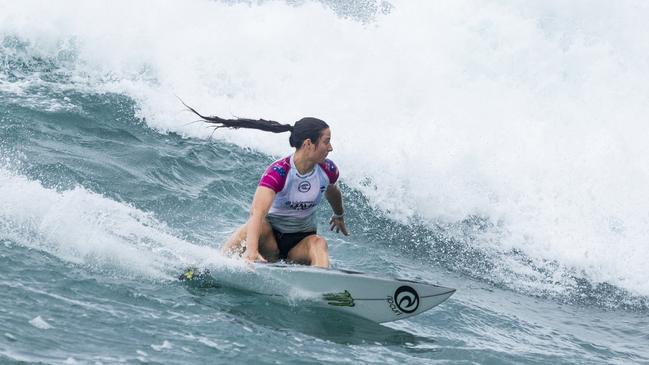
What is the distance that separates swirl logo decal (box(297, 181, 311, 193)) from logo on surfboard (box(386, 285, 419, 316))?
1.14 meters

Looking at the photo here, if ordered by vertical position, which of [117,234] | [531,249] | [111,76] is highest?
[111,76]

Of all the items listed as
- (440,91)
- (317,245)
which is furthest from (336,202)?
(440,91)

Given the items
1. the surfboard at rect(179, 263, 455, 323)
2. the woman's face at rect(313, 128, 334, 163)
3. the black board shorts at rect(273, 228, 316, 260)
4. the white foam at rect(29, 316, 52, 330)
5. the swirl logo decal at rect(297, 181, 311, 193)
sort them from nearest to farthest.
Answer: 1. the white foam at rect(29, 316, 52, 330)
2. the surfboard at rect(179, 263, 455, 323)
3. the woman's face at rect(313, 128, 334, 163)
4. the swirl logo decal at rect(297, 181, 311, 193)
5. the black board shorts at rect(273, 228, 316, 260)

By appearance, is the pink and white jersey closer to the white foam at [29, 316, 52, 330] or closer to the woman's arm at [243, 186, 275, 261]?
the woman's arm at [243, 186, 275, 261]

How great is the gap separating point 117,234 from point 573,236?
20.4 feet

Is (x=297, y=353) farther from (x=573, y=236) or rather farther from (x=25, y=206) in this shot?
(x=573, y=236)

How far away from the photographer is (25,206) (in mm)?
7973

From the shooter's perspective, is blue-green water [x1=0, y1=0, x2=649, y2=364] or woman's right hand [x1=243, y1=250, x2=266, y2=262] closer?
blue-green water [x1=0, y1=0, x2=649, y2=364]

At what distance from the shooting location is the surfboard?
7047 mm

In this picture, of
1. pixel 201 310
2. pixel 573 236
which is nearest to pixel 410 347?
pixel 201 310

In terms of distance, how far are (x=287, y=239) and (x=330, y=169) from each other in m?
0.72

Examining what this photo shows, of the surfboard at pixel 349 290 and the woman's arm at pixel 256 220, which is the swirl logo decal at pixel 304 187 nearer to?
the woman's arm at pixel 256 220

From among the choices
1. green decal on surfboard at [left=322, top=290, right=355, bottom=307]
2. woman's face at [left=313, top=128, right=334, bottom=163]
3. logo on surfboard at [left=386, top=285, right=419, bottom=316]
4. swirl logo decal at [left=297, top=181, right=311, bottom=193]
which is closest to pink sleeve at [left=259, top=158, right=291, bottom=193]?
swirl logo decal at [left=297, top=181, right=311, bottom=193]

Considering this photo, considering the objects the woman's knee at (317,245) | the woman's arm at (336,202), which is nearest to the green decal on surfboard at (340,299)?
the woman's knee at (317,245)
